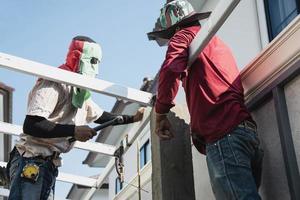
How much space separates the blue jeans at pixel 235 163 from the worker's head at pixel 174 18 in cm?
80

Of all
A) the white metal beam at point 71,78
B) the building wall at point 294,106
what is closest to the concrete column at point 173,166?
the white metal beam at point 71,78

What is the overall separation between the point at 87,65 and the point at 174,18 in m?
Result: 1.08

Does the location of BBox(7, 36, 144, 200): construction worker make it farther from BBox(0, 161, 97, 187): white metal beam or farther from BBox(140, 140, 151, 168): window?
BBox(140, 140, 151, 168): window

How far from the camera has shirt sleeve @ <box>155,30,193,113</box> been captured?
271 cm

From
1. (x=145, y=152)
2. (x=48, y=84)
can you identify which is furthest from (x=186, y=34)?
(x=145, y=152)

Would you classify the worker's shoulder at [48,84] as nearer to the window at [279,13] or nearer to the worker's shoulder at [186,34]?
the worker's shoulder at [186,34]

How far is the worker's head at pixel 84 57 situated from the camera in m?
3.88

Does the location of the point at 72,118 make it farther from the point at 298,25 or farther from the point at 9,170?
the point at 298,25

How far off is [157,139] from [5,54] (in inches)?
48.8

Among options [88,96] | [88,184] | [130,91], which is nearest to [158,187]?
[130,91]

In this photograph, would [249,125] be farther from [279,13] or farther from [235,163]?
[279,13]

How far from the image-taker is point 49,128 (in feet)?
11.4

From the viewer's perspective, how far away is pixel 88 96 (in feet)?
13.1

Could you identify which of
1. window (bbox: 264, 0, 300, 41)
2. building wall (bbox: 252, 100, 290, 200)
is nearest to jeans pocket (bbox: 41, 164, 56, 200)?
building wall (bbox: 252, 100, 290, 200)
